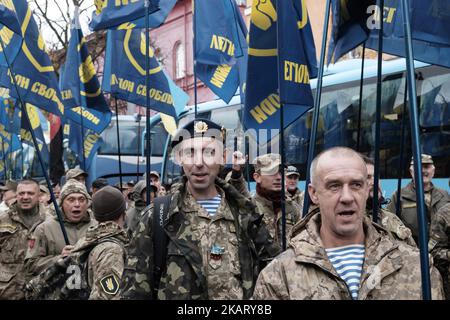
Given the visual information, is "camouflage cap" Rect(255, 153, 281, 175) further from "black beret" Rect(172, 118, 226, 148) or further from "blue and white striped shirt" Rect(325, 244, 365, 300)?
"blue and white striped shirt" Rect(325, 244, 365, 300)

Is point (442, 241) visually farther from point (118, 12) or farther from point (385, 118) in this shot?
point (385, 118)

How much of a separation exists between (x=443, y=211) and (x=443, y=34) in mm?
1450

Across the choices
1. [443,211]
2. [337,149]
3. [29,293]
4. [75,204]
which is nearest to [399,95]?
[443,211]

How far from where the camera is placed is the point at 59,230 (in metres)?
5.82

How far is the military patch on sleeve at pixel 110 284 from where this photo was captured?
13.3 ft

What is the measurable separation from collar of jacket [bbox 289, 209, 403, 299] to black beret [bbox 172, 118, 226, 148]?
1351 mm

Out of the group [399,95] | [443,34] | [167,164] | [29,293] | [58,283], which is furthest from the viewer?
[167,164]


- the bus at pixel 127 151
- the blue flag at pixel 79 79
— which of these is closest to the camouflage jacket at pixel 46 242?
the blue flag at pixel 79 79

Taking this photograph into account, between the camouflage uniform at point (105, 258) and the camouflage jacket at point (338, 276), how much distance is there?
5.10ft

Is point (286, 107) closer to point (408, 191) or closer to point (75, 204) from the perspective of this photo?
point (75, 204)

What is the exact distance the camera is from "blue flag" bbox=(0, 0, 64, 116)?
773 cm

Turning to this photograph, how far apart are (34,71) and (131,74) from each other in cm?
129

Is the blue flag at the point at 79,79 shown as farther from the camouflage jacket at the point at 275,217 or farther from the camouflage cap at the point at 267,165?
the camouflage jacket at the point at 275,217
